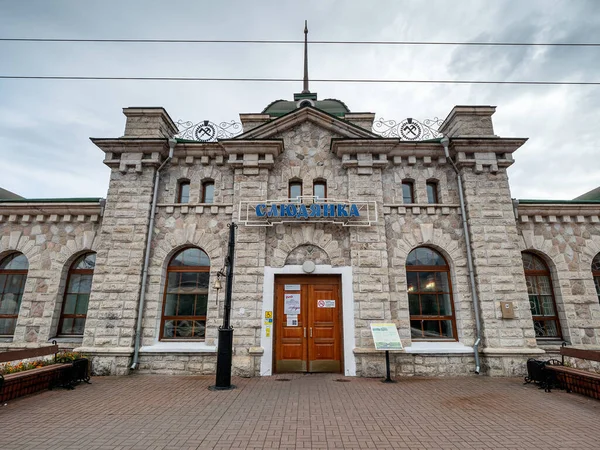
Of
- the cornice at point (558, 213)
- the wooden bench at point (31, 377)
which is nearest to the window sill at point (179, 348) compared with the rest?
the wooden bench at point (31, 377)

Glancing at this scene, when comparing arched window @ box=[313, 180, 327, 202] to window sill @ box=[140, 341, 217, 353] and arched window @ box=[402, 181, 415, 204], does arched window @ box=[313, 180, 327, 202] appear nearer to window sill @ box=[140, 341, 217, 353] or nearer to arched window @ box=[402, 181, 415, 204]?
arched window @ box=[402, 181, 415, 204]

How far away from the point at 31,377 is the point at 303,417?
259 inches

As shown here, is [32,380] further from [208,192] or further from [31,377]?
[208,192]

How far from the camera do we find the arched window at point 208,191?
36.9 feet

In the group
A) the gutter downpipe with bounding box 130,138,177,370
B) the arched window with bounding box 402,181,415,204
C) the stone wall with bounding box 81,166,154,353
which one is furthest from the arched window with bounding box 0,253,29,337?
the arched window with bounding box 402,181,415,204

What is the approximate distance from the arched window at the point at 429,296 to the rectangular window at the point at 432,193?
178cm

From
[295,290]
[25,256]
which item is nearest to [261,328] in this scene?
[295,290]

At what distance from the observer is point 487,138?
11.0 m

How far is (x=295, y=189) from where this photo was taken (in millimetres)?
11234

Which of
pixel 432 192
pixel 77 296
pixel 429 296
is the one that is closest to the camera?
pixel 429 296

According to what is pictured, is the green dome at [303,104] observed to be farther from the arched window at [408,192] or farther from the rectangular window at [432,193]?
the rectangular window at [432,193]

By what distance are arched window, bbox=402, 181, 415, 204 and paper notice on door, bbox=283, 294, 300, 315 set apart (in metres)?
5.09

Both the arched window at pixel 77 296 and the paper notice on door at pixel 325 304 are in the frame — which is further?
the arched window at pixel 77 296

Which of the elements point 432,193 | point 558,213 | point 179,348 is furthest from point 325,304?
point 558,213
